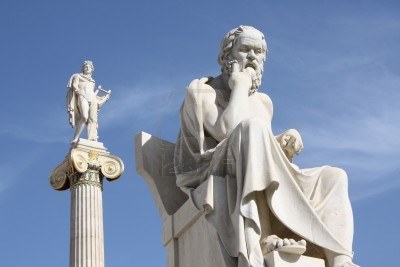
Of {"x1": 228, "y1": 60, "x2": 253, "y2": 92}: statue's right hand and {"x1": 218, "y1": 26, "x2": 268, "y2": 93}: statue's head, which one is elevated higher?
{"x1": 218, "y1": 26, "x2": 268, "y2": 93}: statue's head

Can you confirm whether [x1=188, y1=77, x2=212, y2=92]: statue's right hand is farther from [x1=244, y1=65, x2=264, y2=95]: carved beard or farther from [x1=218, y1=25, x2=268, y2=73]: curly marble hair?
[x1=244, y1=65, x2=264, y2=95]: carved beard

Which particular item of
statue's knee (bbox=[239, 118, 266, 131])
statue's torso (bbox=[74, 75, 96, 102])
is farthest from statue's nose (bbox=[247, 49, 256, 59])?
statue's torso (bbox=[74, 75, 96, 102])

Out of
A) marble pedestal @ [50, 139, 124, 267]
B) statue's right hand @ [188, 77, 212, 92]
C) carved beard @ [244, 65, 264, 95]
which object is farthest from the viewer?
marble pedestal @ [50, 139, 124, 267]

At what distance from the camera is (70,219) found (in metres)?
26.4

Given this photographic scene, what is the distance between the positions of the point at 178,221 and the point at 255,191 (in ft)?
4.38

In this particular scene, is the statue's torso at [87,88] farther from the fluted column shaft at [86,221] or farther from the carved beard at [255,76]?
the carved beard at [255,76]

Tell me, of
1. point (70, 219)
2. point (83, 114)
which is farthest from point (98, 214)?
point (83, 114)

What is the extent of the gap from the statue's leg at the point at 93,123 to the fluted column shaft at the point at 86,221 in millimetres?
1448

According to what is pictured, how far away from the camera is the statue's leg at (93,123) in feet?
93.6

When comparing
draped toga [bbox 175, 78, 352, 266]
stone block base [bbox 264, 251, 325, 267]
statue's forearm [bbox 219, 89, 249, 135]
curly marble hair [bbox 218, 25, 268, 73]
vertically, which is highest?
curly marble hair [bbox 218, 25, 268, 73]

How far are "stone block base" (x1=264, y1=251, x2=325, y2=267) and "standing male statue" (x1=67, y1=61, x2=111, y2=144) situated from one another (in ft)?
64.5

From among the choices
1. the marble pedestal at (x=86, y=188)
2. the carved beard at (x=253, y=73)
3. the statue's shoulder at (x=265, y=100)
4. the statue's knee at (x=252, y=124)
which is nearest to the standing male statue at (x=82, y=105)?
the marble pedestal at (x=86, y=188)

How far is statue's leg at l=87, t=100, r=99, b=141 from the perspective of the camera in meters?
28.5

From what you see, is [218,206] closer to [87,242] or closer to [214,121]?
[214,121]
